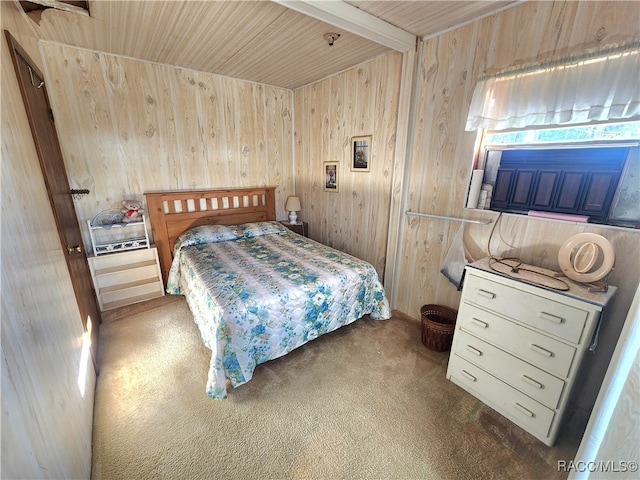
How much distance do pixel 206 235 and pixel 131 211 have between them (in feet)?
2.54

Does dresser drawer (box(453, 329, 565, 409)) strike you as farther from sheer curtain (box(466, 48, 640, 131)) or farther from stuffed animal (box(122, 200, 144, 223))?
stuffed animal (box(122, 200, 144, 223))

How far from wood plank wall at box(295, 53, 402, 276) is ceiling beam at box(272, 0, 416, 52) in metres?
0.28

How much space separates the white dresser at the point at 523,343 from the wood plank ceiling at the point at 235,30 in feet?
5.94

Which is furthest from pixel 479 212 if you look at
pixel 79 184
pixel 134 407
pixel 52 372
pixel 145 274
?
pixel 79 184

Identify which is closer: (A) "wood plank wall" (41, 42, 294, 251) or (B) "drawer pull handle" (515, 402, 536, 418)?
(B) "drawer pull handle" (515, 402, 536, 418)

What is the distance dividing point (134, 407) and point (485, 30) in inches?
136

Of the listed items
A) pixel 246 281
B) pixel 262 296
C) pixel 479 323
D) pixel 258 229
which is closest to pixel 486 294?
pixel 479 323

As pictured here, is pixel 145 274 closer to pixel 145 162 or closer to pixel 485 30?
pixel 145 162

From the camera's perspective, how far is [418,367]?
206cm

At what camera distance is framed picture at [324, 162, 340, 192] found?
3.29 meters

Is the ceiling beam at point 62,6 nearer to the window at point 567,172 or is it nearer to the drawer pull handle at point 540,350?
the window at point 567,172

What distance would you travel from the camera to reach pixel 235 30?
2135mm

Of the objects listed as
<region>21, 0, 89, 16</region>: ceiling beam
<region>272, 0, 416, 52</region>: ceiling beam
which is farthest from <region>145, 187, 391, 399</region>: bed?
<region>272, 0, 416, 52</region>: ceiling beam

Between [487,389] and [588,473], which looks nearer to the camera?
[588,473]
